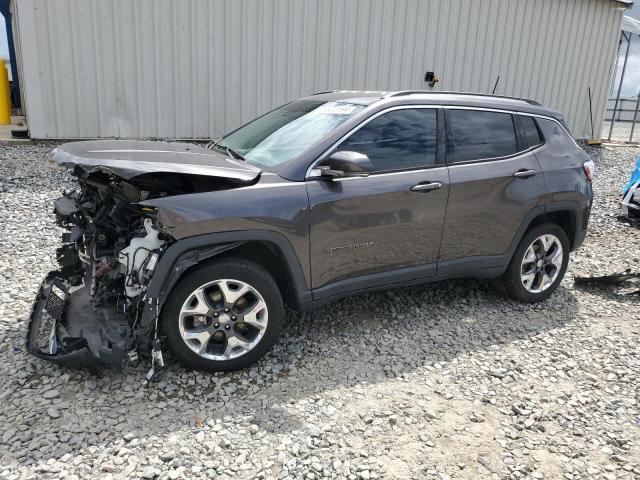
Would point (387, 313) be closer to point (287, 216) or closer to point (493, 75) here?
point (287, 216)

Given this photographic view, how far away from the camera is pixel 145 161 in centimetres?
301

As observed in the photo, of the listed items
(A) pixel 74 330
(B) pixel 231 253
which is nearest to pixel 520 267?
(B) pixel 231 253

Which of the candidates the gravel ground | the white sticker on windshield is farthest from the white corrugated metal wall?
the white sticker on windshield

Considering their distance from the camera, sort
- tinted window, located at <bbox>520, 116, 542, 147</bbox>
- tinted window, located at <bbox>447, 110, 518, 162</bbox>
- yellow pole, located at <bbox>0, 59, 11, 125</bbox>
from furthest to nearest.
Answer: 1. yellow pole, located at <bbox>0, 59, 11, 125</bbox>
2. tinted window, located at <bbox>520, 116, 542, 147</bbox>
3. tinted window, located at <bbox>447, 110, 518, 162</bbox>

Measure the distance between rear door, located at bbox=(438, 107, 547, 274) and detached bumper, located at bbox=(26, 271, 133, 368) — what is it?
2.37m

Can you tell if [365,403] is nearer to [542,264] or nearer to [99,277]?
[99,277]

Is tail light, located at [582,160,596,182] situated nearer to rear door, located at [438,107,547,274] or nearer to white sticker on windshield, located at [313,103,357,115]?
rear door, located at [438,107,547,274]

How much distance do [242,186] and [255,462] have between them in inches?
61.0

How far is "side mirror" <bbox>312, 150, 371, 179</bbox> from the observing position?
325 centimetres

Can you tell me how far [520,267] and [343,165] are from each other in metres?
2.09

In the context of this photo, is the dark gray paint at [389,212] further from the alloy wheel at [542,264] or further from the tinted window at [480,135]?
the alloy wheel at [542,264]

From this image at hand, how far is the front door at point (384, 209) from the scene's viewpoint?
135 inches

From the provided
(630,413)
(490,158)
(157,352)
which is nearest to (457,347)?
(630,413)

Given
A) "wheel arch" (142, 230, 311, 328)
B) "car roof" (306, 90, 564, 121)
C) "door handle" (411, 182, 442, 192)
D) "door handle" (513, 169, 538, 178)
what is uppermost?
"car roof" (306, 90, 564, 121)
